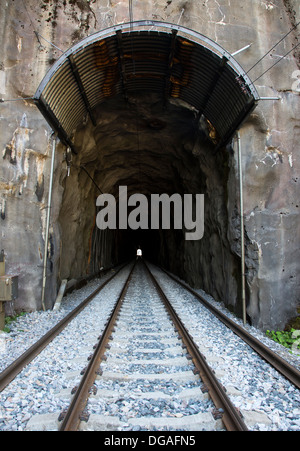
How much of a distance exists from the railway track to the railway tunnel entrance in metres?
2.62

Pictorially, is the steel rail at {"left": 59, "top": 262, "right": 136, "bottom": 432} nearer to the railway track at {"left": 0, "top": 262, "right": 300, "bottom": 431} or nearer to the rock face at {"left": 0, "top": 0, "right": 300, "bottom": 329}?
the railway track at {"left": 0, "top": 262, "right": 300, "bottom": 431}

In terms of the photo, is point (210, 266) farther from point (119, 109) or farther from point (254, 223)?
point (119, 109)

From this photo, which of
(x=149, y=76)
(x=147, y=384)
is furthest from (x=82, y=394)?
(x=149, y=76)

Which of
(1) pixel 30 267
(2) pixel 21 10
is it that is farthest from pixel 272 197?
(2) pixel 21 10

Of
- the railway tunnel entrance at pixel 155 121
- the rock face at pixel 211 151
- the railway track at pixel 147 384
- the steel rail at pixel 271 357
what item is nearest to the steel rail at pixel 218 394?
the railway track at pixel 147 384

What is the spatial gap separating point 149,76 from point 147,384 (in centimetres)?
658

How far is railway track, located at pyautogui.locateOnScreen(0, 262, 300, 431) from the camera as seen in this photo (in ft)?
8.27

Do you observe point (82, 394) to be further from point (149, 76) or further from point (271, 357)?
point (149, 76)

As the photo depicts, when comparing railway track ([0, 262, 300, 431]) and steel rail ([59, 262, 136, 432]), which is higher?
steel rail ([59, 262, 136, 432])

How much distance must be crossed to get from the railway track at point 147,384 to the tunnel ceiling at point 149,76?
14.2ft

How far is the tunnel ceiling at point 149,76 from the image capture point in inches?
225

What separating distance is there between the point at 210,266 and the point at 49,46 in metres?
6.91

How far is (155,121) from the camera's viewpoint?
9.13 m

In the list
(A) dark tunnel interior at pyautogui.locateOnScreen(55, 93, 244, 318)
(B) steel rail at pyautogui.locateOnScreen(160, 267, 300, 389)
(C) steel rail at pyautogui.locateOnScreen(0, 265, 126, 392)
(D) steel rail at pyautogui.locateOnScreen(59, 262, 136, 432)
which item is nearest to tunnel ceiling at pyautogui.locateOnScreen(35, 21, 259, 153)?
(A) dark tunnel interior at pyautogui.locateOnScreen(55, 93, 244, 318)
